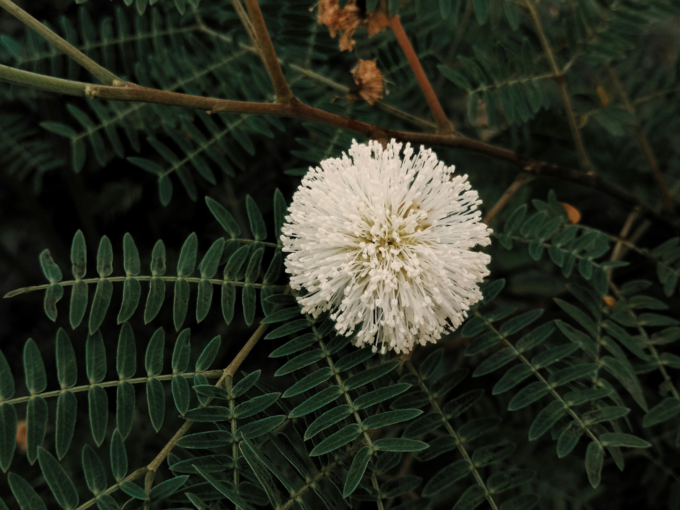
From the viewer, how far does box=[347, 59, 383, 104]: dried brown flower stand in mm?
773

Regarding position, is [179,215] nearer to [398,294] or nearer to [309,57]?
[309,57]

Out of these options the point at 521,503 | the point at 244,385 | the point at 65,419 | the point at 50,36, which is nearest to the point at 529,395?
the point at 521,503

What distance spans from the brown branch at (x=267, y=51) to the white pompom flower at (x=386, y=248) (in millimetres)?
107

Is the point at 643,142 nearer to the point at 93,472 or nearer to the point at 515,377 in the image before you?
the point at 515,377

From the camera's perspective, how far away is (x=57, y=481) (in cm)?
57

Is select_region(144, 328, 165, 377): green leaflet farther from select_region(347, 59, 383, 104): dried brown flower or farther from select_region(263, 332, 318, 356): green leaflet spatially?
select_region(347, 59, 383, 104): dried brown flower

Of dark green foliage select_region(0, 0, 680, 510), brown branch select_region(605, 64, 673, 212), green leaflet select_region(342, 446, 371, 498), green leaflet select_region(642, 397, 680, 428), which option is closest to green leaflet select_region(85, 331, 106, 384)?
dark green foliage select_region(0, 0, 680, 510)

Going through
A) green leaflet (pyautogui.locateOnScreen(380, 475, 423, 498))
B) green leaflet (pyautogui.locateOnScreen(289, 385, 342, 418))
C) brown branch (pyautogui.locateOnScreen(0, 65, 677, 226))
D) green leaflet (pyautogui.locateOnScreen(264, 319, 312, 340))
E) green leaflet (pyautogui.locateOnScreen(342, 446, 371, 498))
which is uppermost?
brown branch (pyautogui.locateOnScreen(0, 65, 677, 226))

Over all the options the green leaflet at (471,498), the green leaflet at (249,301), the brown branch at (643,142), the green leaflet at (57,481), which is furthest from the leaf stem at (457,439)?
the brown branch at (643,142)

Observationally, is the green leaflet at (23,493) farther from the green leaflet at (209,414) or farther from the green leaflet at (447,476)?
the green leaflet at (447,476)

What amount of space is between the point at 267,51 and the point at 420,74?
0.23 m

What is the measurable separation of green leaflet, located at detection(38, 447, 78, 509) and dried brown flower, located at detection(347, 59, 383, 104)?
0.61 m

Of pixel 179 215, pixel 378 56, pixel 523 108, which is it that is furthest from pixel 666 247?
pixel 179 215

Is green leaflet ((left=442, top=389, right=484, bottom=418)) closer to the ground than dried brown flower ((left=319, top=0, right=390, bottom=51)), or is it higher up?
closer to the ground
